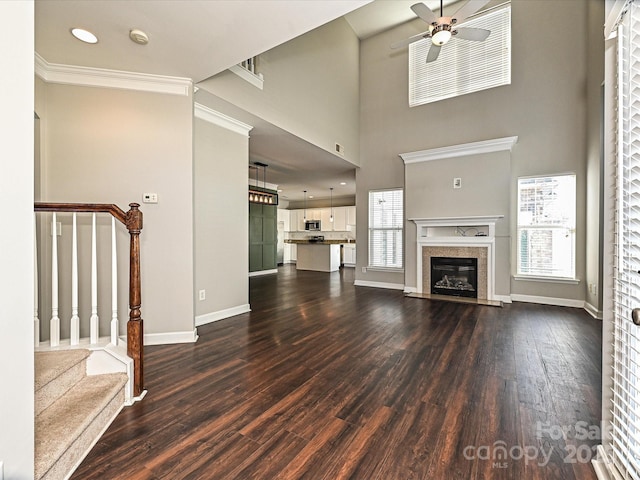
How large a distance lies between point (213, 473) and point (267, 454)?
0.86 feet

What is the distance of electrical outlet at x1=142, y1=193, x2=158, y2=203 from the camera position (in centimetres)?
292

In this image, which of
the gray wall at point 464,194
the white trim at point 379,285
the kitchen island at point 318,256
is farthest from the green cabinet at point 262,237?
the gray wall at point 464,194

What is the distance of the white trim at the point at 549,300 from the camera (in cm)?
452

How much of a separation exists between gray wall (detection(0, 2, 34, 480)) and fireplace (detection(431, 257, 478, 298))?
546 centimetres

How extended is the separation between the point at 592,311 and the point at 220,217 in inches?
214

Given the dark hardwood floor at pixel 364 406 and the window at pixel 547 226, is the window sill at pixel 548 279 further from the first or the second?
the dark hardwood floor at pixel 364 406

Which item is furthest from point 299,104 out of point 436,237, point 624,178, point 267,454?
point 267,454

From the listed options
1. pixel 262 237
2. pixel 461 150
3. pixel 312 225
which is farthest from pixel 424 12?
pixel 312 225

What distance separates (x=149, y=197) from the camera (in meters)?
2.93

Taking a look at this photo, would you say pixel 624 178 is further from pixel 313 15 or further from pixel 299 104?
pixel 299 104

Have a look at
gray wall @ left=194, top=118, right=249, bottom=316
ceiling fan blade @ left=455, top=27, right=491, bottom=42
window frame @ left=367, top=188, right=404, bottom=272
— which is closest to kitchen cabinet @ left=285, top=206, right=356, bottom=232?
window frame @ left=367, top=188, right=404, bottom=272

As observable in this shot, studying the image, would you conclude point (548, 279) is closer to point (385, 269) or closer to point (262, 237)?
point (385, 269)

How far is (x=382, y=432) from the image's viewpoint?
5.38 feet

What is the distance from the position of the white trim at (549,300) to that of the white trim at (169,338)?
203 inches
